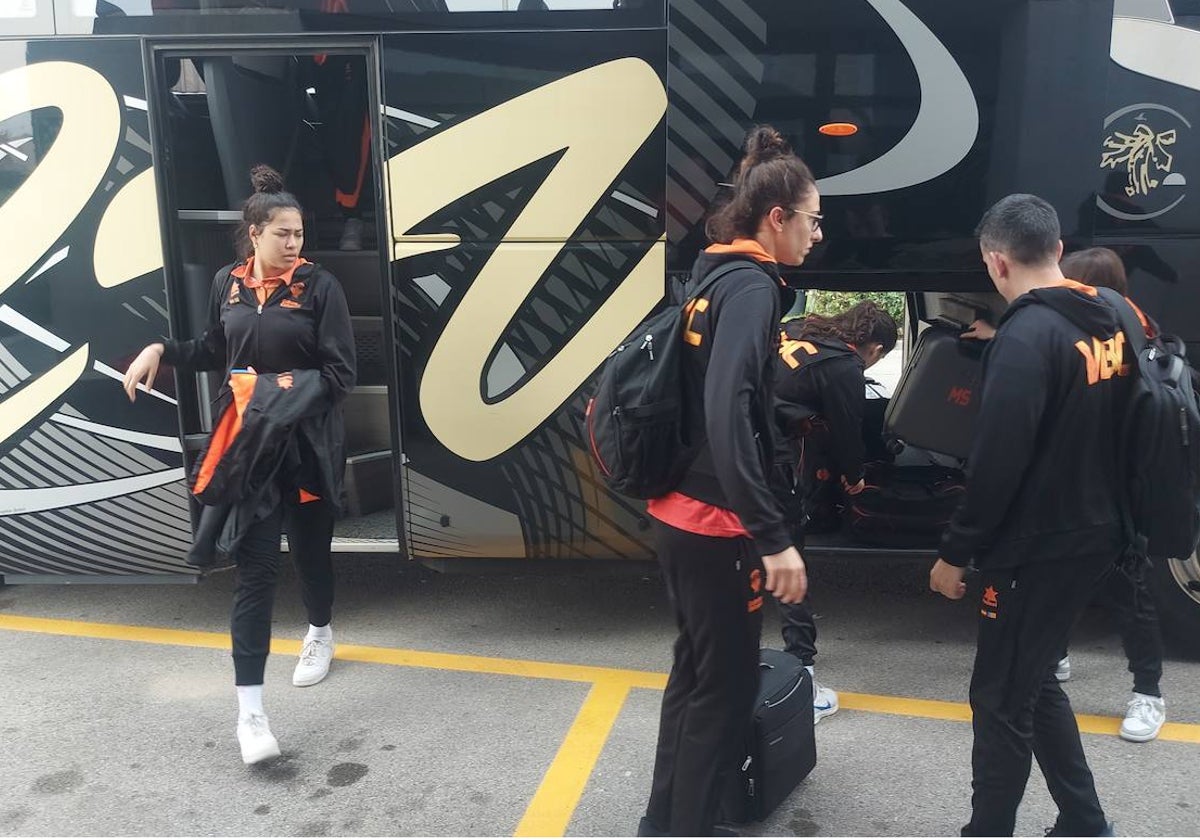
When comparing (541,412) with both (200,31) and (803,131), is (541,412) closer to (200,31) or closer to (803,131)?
(803,131)

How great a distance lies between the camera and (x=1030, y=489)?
7.68 ft

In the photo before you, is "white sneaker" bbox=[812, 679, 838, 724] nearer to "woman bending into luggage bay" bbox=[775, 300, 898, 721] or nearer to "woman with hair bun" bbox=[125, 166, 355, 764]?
"woman bending into luggage bay" bbox=[775, 300, 898, 721]

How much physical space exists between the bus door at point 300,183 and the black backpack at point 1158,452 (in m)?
2.76

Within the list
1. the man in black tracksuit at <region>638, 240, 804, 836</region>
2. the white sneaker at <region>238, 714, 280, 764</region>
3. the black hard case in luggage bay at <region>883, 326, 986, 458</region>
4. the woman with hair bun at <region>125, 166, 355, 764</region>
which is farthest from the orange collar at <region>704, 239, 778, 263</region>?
the white sneaker at <region>238, 714, 280, 764</region>

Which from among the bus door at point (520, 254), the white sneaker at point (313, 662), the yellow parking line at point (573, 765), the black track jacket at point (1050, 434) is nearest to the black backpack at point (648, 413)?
the black track jacket at point (1050, 434)

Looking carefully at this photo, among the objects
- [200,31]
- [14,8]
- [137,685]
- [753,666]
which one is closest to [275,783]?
[137,685]

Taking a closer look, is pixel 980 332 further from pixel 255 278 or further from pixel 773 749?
pixel 255 278

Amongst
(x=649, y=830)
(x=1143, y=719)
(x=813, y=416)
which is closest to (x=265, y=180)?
(x=813, y=416)

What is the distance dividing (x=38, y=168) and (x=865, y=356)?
11.7ft

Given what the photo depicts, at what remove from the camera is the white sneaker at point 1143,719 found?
3.36 metres

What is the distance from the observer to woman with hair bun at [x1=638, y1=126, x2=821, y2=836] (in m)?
2.17

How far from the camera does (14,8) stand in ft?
12.4

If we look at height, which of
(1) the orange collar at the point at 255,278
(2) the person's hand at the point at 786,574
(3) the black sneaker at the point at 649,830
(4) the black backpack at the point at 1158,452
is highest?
(1) the orange collar at the point at 255,278

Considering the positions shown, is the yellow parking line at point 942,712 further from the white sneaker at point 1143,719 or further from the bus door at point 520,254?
the bus door at point 520,254
